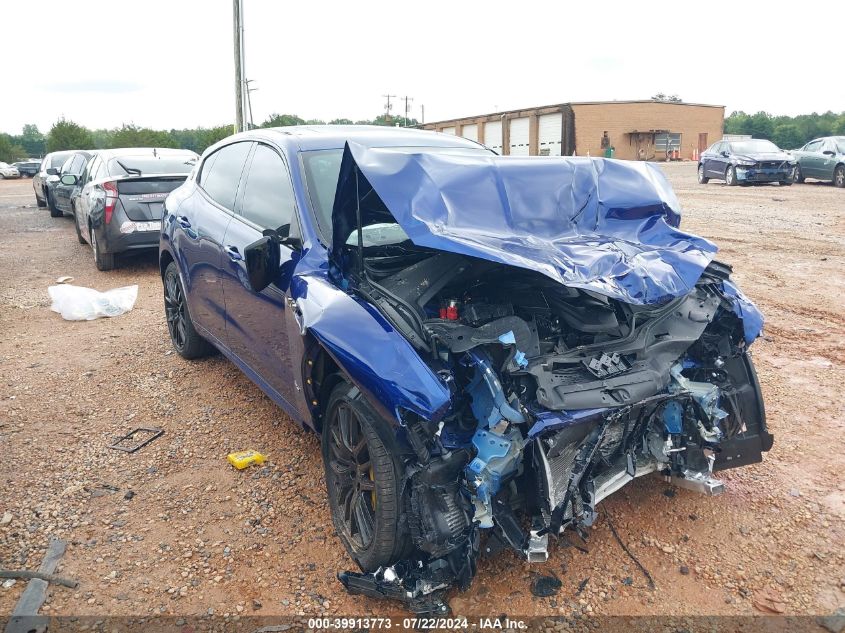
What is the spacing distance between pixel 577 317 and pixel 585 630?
1.29 meters

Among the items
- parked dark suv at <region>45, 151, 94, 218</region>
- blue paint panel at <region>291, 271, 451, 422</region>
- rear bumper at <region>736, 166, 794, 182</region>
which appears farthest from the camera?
rear bumper at <region>736, 166, 794, 182</region>

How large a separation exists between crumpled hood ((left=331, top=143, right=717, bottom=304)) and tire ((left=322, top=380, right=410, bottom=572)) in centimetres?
70

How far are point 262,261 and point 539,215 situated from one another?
4.54 ft

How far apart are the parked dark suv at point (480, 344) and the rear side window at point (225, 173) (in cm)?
61

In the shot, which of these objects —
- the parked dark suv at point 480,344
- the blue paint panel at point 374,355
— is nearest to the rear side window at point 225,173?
the parked dark suv at point 480,344

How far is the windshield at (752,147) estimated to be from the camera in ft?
61.4

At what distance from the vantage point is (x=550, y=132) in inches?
1651

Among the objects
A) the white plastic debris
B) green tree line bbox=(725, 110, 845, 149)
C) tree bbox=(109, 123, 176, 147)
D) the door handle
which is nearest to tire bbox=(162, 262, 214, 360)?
the door handle

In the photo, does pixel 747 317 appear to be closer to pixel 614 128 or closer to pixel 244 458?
pixel 244 458

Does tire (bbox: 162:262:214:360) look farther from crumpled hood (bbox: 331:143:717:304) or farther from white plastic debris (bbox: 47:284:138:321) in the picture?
crumpled hood (bbox: 331:143:717:304)

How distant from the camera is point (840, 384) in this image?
4.55 m

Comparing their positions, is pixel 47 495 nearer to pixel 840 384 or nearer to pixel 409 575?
pixel 409 575

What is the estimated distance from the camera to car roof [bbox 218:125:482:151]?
3.90m

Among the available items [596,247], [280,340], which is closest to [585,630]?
[596,247]
